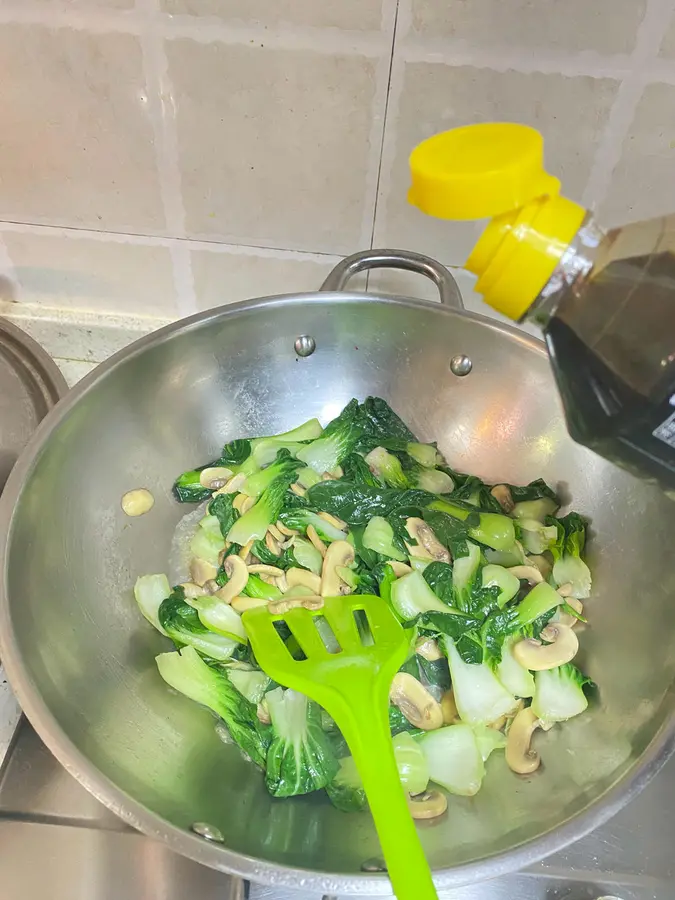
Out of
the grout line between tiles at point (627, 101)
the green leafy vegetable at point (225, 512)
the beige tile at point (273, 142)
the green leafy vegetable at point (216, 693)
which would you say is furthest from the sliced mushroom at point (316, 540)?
the grout line between tiles at point (627, 101)

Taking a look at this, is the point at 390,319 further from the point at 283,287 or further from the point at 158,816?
the point at 158,816

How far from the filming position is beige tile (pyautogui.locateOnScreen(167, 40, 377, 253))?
2.75ft

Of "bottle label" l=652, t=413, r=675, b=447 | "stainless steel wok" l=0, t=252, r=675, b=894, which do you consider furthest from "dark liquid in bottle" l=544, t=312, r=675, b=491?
"stainless steel wok" l=0, t=252, r=675, b=894

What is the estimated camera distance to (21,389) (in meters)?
1.01

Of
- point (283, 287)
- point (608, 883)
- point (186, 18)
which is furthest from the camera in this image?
point (283, 287)

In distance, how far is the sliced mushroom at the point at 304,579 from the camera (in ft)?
2.90

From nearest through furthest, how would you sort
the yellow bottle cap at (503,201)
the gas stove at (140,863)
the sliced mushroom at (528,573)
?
1. the yellow bottle cap at (503,201)
2. the gas stove at (140,863)
3. the sliced mushroom at (528,573)

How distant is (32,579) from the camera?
2.39 feet

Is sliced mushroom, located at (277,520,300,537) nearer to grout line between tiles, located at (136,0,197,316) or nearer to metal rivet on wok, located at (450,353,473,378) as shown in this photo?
metal rivet on wok, located at (450,353,473,378)

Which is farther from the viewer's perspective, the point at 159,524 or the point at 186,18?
the point at 159,524

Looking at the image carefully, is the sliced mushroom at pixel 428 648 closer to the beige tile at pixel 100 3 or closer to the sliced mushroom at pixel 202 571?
the sliced mushroom at pixel 202 571

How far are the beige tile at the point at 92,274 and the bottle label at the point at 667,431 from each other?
31.9 inches

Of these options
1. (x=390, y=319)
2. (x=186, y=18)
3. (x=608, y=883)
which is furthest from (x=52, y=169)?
(x=608, y=883)

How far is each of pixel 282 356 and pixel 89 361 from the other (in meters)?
0.41
